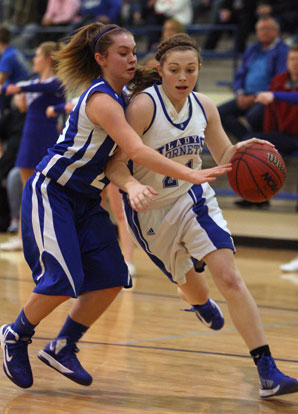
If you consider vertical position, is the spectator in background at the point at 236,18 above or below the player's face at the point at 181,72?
below

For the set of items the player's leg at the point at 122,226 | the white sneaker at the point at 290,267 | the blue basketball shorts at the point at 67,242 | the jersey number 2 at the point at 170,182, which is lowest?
the white sneaker at the point at 290,267

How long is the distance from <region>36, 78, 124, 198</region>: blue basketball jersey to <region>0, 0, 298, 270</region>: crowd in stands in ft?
5.08

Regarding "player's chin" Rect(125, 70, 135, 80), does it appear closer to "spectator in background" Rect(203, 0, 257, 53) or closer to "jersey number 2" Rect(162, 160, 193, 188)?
"jersey number 2" Rect(162, 160, 193, 188)

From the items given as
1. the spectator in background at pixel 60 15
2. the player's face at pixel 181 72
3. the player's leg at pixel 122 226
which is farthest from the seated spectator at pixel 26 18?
the player's face at pixel 181 72

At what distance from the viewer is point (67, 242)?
3.10 m

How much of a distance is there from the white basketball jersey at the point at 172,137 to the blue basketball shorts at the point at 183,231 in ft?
0.21

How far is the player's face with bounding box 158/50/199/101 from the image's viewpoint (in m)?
3.29

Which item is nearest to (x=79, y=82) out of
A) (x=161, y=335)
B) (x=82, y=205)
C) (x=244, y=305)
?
(x=82, y=205)

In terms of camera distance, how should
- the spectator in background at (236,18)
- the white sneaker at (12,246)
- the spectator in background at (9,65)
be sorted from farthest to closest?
the spectator in background at (236,18) → the spectator in background at (9,65) → the white sneaker at (12,246)

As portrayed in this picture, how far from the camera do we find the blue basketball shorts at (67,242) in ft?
10.1

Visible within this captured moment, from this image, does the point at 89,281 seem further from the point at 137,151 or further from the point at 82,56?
the point at 82,56

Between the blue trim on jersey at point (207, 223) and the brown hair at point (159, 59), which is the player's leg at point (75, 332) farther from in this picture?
the brown hair at point (159, 59)

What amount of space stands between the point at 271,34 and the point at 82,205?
5465 mm

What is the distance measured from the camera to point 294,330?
4320mm
